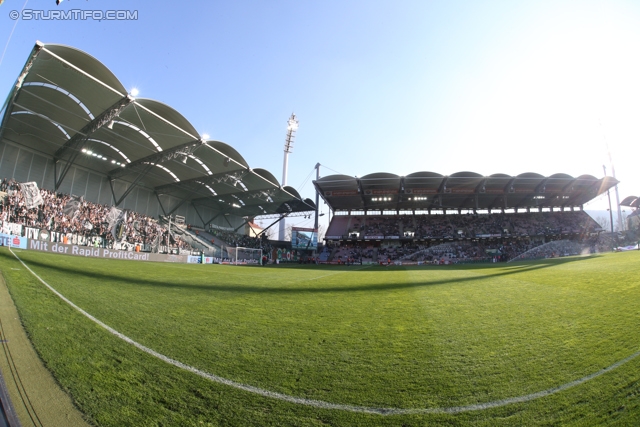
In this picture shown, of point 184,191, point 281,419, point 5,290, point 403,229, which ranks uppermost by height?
point 184,191

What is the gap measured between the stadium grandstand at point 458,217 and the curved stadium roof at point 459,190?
14 centimetres

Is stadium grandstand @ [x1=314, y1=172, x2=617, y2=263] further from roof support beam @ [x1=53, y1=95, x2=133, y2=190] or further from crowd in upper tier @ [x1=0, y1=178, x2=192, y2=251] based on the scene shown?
roof support beam @ [x1=53, y1=95, x2=133, y2=190]

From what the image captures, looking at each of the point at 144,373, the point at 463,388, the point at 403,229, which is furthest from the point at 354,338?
the point at 403,229

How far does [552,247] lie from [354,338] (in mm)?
47994

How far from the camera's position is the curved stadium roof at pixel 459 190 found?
141 feet

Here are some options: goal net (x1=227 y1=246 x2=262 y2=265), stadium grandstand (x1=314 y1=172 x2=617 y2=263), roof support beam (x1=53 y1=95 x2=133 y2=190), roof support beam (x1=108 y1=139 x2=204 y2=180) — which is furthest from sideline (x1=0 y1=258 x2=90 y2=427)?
stadium grandstand (x1=314 y1=172 x2=617 y2=263)

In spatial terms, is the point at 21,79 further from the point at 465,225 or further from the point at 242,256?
the point at 465,225

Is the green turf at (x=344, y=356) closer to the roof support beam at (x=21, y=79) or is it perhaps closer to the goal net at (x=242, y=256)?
the roof support beam at (x=21, y=79)

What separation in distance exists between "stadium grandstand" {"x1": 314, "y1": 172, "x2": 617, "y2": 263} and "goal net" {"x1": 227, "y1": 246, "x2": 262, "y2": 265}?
1400 cm

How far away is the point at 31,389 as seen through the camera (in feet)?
8.74

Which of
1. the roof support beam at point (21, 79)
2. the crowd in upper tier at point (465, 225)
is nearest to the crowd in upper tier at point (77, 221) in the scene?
the roof support beam at point (21, 79)

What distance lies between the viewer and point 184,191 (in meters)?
41.9

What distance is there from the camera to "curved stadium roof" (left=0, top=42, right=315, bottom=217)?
1788 centimetres

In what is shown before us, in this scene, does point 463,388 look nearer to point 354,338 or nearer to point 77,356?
point 354,338
